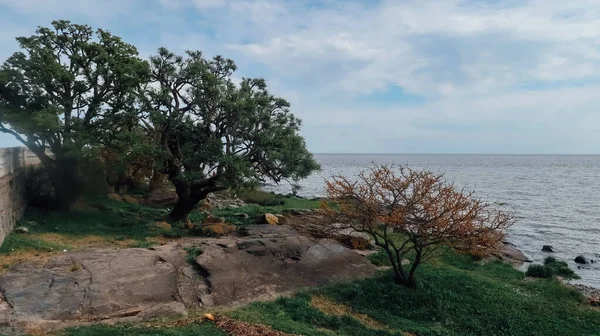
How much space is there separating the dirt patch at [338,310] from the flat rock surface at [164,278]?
4.10 feet

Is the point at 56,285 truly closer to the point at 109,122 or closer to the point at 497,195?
the point at 109,122

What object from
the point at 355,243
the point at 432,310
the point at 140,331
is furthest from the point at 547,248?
the point at 140,331

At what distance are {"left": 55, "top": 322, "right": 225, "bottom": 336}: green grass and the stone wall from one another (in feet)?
27.7

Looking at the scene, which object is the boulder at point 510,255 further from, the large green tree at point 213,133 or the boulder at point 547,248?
the large green tree at point 213,133

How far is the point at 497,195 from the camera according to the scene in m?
56.1

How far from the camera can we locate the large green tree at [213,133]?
22.9 metres

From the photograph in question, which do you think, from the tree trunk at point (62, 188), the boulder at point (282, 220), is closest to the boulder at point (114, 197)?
the tree trunk at point (62, 188)

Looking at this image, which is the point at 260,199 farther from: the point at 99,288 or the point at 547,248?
the point at 99,288

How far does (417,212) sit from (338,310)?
14.3 feet

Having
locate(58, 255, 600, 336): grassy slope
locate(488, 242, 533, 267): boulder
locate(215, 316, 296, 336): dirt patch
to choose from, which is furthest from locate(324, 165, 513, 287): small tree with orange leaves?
locate(488, 242, 533, 267): boulder

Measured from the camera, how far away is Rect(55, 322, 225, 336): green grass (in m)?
10.3

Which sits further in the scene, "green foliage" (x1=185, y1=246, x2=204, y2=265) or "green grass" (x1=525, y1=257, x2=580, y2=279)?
"green grass" (x1=525, y1=257, x2=580, y2=279)

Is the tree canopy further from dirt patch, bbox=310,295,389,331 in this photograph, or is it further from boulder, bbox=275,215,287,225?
dirt patch, bbox=310,295,389,331

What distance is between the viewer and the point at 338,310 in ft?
47.7
